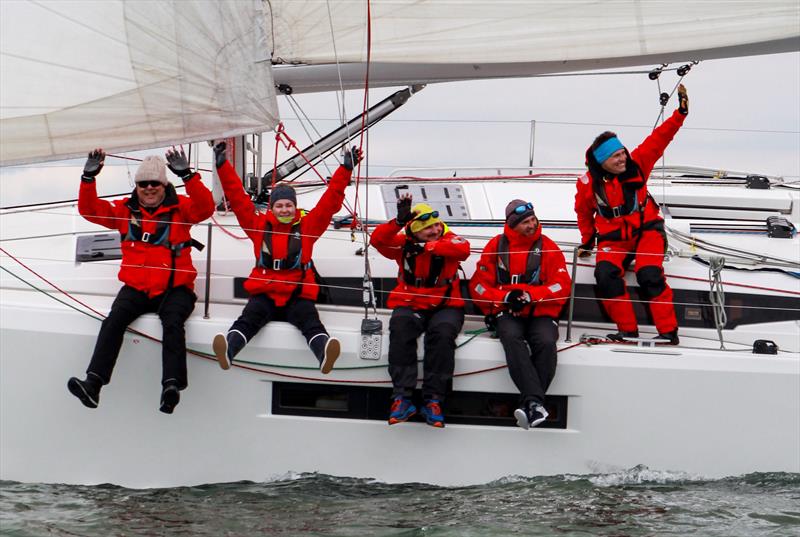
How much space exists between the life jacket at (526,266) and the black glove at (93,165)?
1.88 meters

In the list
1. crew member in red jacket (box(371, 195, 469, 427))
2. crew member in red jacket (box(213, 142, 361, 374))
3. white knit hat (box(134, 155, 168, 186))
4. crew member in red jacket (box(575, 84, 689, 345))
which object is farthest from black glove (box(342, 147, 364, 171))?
crew member in red jacket (box(575, 84, 689, 345))

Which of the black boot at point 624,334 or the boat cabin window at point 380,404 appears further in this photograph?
the black boot at point 624,334

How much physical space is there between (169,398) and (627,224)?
7.63 feet

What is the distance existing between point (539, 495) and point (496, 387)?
0.52 meters

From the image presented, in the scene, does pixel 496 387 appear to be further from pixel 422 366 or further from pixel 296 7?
pixel 296 7

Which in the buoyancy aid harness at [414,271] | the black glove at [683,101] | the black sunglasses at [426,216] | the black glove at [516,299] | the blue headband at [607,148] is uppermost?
the black glove at [683,101]

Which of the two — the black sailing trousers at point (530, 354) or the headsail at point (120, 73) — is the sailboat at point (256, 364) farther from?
the black sailing trousers at point (530, 354)

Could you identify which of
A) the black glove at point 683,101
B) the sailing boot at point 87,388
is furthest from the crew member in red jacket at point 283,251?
the black glove at point 683,101

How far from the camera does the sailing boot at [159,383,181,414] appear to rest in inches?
176

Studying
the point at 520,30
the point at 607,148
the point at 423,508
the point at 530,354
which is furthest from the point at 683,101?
the point at 423,508

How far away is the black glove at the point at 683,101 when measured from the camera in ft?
16.6

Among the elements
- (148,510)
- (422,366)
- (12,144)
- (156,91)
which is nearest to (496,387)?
(422,366)

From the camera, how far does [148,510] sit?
4.44m

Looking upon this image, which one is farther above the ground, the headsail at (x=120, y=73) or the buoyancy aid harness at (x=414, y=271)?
the headsail at (x=120, y=73)
